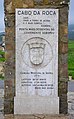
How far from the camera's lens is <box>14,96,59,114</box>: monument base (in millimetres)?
10461

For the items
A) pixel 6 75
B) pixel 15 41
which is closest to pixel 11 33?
pixel 15 41

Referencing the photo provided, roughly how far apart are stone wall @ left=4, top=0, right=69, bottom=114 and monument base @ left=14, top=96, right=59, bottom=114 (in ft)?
0.59

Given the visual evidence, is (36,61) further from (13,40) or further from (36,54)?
(13,40)

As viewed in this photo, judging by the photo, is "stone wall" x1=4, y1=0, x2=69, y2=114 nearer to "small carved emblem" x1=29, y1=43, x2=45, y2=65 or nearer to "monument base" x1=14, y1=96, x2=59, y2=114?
"monument base" x1=14, y1=96, x2=59, y2=114

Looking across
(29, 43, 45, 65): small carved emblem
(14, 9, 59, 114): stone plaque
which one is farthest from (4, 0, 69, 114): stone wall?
(29, 43, 45, 65): small carved emblem

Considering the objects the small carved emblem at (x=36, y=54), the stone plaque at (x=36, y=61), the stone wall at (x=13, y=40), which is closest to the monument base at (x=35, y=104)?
the stone plaque at (x=36, y=61)

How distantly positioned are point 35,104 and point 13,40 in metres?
1.55

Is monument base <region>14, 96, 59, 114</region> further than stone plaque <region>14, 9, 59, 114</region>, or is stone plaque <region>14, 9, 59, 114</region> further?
monument base <region>14, 96, 59, 114</region>

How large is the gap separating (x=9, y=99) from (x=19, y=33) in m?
1.56

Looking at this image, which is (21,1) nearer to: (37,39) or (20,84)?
(37,39)

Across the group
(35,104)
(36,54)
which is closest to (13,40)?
(36,54)

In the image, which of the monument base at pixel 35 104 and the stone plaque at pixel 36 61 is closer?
the stone plaque at pixel 36 61

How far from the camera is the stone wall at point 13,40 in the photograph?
1045 cm

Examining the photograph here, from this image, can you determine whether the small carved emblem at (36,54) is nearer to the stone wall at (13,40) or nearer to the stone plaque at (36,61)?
the stone plaque at (36,61)
